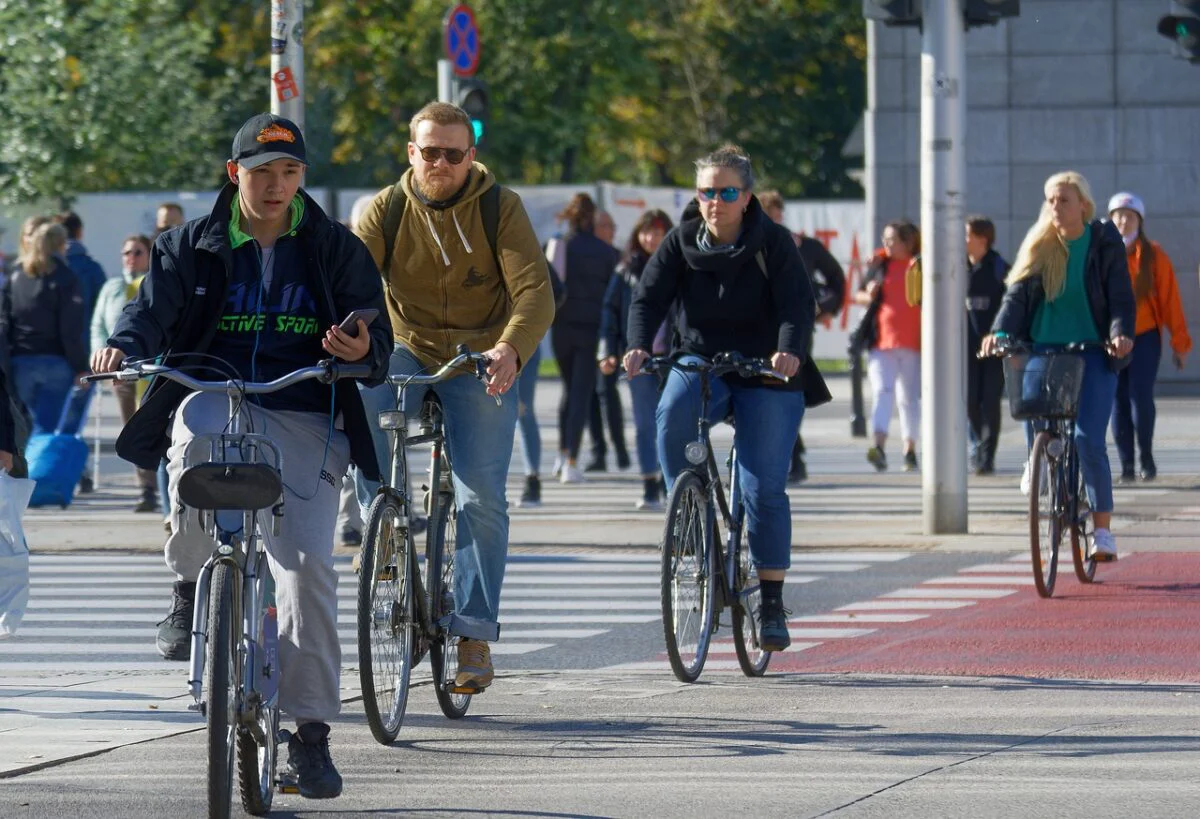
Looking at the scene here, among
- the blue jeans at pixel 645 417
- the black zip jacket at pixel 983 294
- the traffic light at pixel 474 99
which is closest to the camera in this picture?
the blue jeans at pixel 645 417

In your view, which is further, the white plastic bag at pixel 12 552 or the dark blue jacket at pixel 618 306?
the dark blue jacket at pixel 618 306

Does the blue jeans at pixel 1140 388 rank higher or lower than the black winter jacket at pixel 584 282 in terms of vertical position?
lower

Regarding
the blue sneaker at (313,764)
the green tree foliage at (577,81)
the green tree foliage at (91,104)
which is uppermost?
the green tree foliage at (577,81)

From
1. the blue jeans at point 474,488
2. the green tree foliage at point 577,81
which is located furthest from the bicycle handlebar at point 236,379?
the green tree foliage at point 577,81

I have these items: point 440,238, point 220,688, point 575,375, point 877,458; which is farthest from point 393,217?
point 877,458

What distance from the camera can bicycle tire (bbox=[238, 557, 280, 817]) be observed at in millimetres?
5711

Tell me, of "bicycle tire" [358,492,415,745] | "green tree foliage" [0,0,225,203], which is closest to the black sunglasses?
"bicycle tire" [358,492,415,745]

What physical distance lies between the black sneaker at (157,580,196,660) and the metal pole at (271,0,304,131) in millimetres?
6429

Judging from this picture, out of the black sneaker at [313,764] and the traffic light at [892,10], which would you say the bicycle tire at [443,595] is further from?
the traffic light at [892,10]

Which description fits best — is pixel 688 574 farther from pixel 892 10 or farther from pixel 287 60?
pixel 287 60

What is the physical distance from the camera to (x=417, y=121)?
741 cm

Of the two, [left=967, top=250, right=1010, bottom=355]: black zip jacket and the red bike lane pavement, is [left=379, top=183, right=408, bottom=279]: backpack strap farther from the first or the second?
[left=967, top=250, right=1010, bottom=355]: black zip jacket

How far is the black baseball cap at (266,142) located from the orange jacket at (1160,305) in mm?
10556

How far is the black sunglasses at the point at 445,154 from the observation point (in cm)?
737
